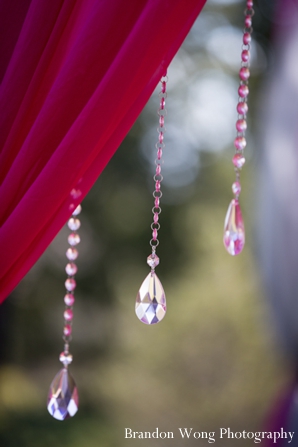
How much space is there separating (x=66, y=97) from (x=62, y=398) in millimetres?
448

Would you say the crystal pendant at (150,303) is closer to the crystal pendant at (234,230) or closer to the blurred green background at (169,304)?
the crystal pendant at (234,230)

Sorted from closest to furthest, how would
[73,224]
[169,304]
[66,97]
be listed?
[66,97] < [73,224] < [169,304]

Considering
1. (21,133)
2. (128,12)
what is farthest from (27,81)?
(128,12)

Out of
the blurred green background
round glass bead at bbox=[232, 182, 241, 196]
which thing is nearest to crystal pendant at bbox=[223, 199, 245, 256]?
round glass bead at bbox=[232, 182, 241, 196]

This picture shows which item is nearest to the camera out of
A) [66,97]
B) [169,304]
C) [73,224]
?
[66,97]

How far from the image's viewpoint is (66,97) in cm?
54

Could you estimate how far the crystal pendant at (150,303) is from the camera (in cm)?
55

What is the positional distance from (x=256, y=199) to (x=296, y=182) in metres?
0.22

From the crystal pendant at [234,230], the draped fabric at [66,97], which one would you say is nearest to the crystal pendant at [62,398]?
the draped fabric at [66,97]

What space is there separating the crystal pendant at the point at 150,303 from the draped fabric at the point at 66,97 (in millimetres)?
154

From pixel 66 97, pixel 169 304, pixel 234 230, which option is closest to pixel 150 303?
pixel 234 230

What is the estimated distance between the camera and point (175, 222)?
150 centimetres

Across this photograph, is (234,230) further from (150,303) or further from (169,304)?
(169,304)

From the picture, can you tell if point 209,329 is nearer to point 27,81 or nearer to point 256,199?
point 256,199
